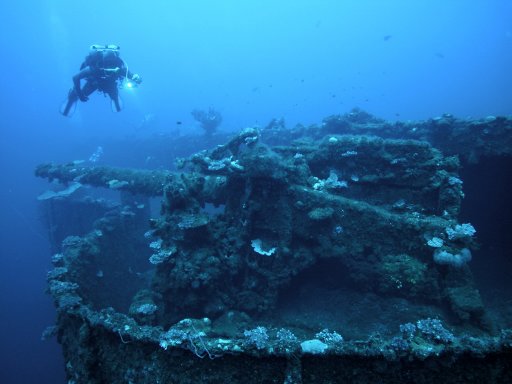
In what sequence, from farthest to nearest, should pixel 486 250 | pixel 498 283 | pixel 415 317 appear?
pixel 486 250 < pixel 498 283 < pixel 415 317

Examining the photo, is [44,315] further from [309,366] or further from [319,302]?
[309,366]

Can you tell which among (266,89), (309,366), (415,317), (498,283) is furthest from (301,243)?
(266,89)

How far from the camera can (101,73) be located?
11859 mm

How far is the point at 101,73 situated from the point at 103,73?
0.27 feet

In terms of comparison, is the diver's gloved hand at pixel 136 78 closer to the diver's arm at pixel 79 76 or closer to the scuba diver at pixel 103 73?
the scuba diver at pixel 103 73

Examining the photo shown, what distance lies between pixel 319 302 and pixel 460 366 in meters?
3.56

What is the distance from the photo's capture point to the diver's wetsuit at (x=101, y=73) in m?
11.7

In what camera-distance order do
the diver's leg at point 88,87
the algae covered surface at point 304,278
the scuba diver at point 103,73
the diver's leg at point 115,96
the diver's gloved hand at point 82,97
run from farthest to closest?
the diver's leg at point 115,96 → the diver's gloved hand at point 82,97 → the diver's leg at point 88,87 → the scuba diver at point 103,73 → the algae covered surface at point 304,278

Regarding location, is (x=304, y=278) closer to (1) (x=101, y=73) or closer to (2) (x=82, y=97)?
(1) (x=101, y=73)

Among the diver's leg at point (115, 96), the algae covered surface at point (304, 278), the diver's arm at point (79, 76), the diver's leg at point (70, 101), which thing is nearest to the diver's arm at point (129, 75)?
the diver's leg at point (115, 96)

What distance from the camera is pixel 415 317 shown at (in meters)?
5.83

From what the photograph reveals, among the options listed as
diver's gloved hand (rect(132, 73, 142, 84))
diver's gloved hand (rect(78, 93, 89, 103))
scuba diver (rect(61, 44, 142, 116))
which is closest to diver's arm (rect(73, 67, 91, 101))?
scuba diver (rect(61, 44, 142, 116))

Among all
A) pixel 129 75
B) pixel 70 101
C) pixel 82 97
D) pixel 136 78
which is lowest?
pixel 70 101

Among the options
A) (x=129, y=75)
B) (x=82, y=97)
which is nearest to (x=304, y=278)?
(x=129, y=75)
